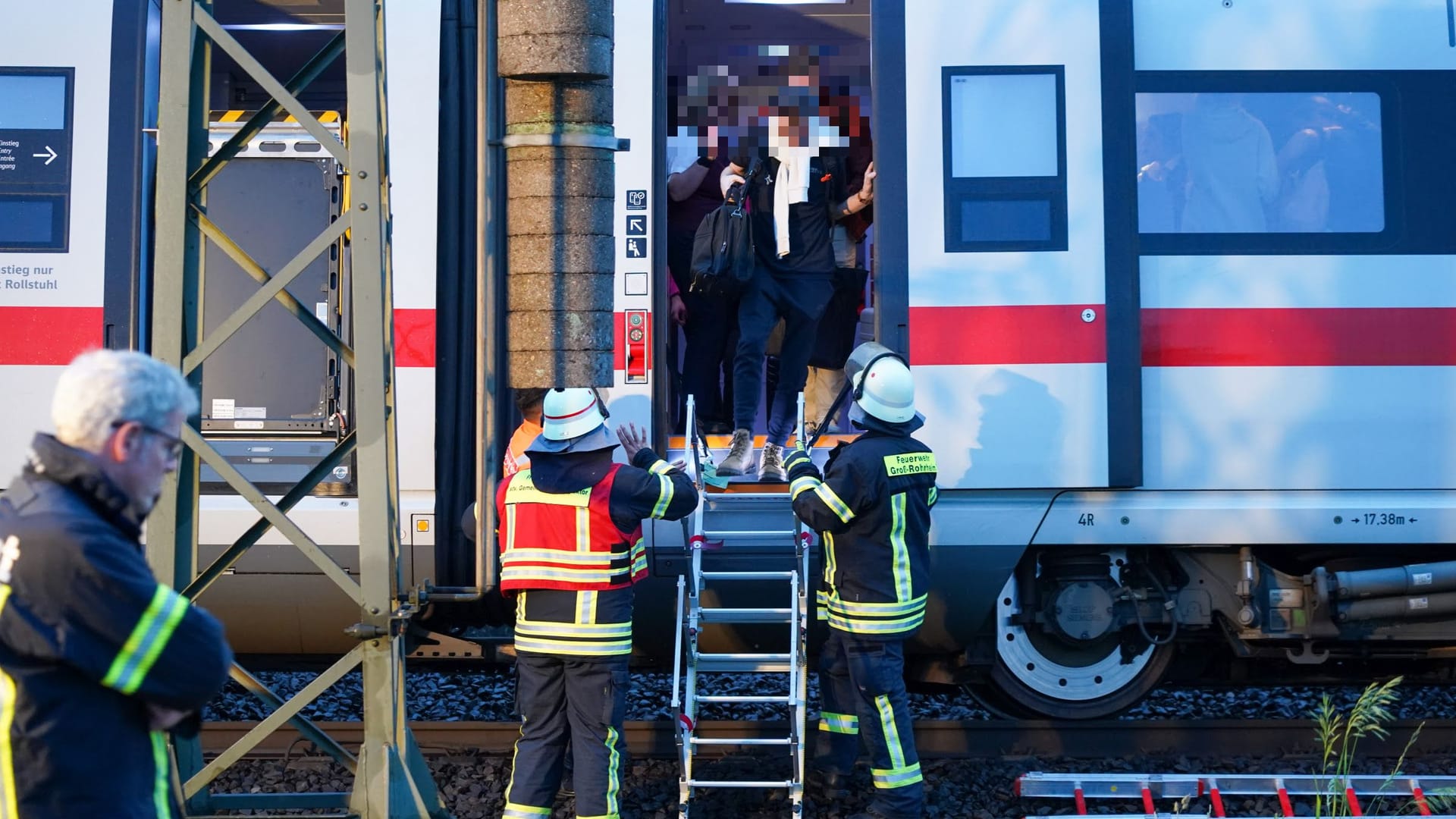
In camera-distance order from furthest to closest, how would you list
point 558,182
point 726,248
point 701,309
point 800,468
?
point 701,309, point 726,248, point 800,468, point 558,182

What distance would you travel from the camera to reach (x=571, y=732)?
4.78m

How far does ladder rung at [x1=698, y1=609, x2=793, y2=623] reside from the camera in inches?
216

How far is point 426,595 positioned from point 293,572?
1.37 meters

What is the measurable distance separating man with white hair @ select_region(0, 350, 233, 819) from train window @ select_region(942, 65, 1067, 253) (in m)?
4.17

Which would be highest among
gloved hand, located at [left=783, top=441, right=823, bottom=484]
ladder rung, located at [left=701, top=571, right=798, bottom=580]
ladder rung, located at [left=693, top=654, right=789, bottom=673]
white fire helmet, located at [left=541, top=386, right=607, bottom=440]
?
white fire helmet, located at [left=541, top=386, right=607, bottom=440]

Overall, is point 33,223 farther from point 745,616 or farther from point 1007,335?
point 1007,335

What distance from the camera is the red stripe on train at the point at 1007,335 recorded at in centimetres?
564

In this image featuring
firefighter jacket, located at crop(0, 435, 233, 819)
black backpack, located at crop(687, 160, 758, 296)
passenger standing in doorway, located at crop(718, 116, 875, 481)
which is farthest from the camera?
passenger standing in doorway, located at crop(718, 116, 875, 481)

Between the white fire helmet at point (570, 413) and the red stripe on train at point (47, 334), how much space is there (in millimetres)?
2429

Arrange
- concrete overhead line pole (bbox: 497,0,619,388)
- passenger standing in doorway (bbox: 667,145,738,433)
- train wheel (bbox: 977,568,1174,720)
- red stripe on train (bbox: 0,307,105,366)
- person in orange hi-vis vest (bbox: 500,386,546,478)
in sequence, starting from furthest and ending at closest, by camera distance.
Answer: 1. passenger standing in doorway (bbox: 667,145,738,433)
2. train wheel (bbox: 977,568,1174,720)
3. red stripe on train (bbox: 0,307,105,366)
4. person in orange hi-vis vest (bbox: 500,386,546,478)
5. concrete overhead line pole (bbox: 497,0,619,388)

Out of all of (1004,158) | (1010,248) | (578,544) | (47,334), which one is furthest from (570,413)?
(47,334)

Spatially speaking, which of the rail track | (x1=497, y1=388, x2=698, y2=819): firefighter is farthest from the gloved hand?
the rail track

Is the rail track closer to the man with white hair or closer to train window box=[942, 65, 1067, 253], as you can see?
train window box=[942, 65, 1067, 253]

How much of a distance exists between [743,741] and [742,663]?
38 centimetres
